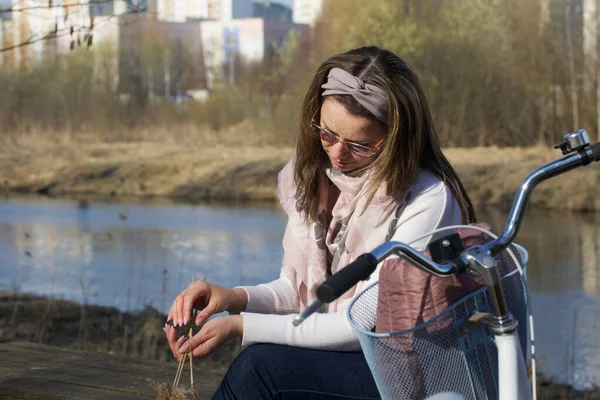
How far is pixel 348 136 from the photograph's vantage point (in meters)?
2.05

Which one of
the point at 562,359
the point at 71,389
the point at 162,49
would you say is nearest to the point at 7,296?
the point at 562,359

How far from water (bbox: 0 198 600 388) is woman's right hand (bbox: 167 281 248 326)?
3.10 m

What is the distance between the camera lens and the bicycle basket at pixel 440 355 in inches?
55.1

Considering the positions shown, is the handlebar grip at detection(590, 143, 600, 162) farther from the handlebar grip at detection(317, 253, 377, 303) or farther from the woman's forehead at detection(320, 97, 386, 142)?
the woman's forehead at detection(320, 97, 386, 142)

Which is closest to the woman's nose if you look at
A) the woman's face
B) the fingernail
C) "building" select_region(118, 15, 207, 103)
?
the woman's face

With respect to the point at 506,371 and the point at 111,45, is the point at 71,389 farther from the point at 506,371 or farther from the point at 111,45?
the point at 111,45

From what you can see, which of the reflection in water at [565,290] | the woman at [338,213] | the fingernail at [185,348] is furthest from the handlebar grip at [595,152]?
the reflection in water at [565,290]

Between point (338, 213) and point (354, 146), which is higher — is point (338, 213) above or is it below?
below

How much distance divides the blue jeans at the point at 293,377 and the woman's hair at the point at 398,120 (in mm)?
366

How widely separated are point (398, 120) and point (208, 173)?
57.7 ft

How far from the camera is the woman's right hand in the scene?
209 cm

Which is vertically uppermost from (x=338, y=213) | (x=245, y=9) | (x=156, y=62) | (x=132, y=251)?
(x=338, y=213)

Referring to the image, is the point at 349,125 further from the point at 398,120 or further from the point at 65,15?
the point at 65,15

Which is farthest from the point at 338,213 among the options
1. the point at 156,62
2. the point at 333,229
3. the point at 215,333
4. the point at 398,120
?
the point at 156,62
